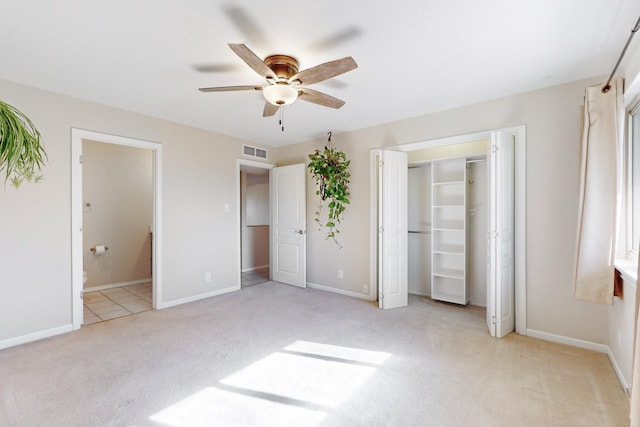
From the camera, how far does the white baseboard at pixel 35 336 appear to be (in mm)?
2637

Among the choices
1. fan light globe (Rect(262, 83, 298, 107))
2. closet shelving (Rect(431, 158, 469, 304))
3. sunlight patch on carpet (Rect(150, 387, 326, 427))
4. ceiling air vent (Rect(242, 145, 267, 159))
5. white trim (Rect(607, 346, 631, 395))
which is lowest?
sunlight patch on carpet (Rect(150, 387, 326, 427))

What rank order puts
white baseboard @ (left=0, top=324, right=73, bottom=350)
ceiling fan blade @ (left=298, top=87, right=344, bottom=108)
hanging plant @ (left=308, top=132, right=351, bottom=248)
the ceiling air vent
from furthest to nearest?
the ceiling air vent
hanging plant @ (left=308, top=132, right=351, bottom=248)
white baseboard @ (left=0, top=324, right=73, bottom=350)
ceiling fan blade @ (left=298, top=87, right=344, bottom=108)

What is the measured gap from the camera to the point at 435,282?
405 cm

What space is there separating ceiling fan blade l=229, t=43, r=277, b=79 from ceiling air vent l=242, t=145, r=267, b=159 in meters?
2.66

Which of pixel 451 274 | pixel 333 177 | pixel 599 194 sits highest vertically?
pixel 333 177

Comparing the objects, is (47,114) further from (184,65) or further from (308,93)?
(308,93)

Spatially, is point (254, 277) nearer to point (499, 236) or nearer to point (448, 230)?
point (448, 230)

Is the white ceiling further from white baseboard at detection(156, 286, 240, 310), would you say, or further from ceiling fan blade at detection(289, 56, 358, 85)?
white baseboard at detection(156, 286, 240, 310)

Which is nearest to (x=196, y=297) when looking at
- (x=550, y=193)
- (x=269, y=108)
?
(x=269, y=108)

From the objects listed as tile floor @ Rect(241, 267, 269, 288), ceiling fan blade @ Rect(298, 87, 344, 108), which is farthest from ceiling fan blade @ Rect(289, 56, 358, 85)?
tile floor @ Rect(241, 267, 269, 288)

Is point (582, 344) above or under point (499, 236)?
under

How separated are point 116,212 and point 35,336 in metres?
2.54

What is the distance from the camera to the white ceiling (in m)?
1.73

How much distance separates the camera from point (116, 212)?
16.1 feet
